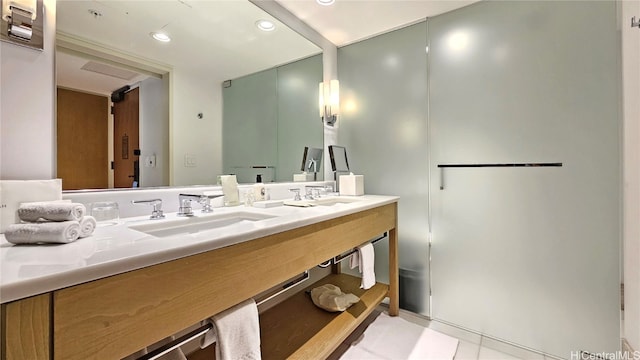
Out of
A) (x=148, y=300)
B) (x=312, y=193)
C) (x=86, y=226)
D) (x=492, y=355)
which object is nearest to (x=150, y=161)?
(x=86, y=226)

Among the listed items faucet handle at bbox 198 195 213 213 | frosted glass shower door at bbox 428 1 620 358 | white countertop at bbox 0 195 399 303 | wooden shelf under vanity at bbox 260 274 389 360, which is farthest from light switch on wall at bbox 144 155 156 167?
frosted glass shower door at bbox 428 1 620 358

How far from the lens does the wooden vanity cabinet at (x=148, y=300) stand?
42 centimetres

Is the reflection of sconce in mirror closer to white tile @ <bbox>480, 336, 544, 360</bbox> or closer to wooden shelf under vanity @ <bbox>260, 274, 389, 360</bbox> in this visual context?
wooden shelf under vanity @ <bbox>260, 274, 389, 360</bbox>

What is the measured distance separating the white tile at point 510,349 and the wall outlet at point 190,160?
193cm

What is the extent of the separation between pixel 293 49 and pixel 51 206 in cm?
166

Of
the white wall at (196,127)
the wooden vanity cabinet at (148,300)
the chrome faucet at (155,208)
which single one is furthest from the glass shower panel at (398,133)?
the chrome faucet at (155,208)

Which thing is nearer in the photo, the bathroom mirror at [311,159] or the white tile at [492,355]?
the white tile at [492,355]

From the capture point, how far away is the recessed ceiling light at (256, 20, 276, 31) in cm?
163

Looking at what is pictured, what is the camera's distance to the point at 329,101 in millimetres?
2176

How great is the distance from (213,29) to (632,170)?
1.80 metres

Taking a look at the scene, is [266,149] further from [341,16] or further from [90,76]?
[341,16]

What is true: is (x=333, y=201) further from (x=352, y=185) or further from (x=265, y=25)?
(x=265, y=25)

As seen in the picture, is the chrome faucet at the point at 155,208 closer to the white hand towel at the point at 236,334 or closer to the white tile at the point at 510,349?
the white hand towel at the point at 236,334

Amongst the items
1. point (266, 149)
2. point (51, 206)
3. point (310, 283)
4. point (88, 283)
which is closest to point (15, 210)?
point (51, 206)
